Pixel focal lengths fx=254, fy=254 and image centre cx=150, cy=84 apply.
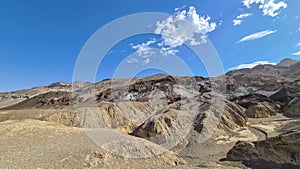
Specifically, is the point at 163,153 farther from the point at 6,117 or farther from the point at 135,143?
the point at 6,117

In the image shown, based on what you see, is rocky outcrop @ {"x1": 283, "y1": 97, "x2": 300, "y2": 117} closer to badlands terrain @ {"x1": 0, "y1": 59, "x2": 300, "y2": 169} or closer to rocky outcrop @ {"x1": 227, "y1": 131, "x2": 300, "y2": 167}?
badlands terrain @ {"x1": 0, "y1": 59, "x2": 300, "y2": 169}

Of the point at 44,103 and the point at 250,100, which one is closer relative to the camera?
the point at 250,100

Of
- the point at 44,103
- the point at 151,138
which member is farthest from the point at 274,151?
the point at 44,103

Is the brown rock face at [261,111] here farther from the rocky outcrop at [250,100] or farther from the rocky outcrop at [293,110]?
the rocky outcrop at [250,100]

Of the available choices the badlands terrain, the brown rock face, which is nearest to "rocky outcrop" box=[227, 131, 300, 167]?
the badlands terrain

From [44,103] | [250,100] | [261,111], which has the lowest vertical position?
[261,111]

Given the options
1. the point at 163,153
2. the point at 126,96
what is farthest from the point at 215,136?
the point at 126,96

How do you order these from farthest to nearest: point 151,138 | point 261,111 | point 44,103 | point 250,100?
point 44,103 < point 250,100 < point 261,111 < point 151,138

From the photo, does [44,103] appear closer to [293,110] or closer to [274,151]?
[293,110]

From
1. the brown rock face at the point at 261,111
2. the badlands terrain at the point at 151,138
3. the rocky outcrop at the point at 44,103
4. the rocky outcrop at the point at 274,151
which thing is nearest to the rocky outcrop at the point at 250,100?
the badlands terrain at the point at 151,138

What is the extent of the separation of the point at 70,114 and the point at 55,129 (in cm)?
1889

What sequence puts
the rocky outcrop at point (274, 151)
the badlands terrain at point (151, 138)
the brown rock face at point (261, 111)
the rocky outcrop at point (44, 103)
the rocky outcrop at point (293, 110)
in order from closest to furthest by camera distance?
the badlands terrain at point (151, 138) < the rocky outcrop at point (274, 151) < the rocky outcrop at point (293, 110) < the brown rock face at point (261, 111) < the rocky outcrop at point (44, 103)

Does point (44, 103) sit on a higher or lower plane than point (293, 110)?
higher

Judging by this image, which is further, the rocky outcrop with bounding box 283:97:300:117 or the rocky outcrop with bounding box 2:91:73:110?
the rocky outcrop with bounding box 2:91:73:110
